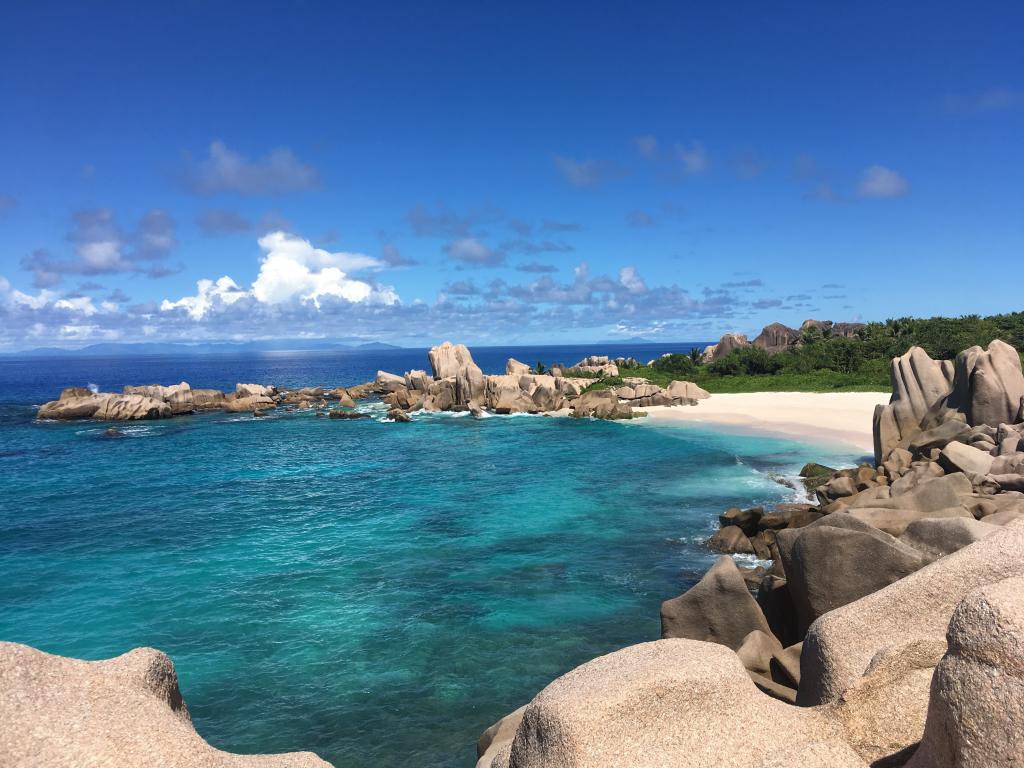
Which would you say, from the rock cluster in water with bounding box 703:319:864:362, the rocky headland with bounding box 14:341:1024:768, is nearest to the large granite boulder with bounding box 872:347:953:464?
the rocky headland with bounding box 14:341:1024:768

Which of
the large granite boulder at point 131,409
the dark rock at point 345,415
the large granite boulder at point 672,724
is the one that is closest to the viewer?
the large granite boulder at point 672,724

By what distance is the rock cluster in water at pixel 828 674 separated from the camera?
15.0 ft

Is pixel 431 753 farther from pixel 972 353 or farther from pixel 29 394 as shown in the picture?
pixel 29 394

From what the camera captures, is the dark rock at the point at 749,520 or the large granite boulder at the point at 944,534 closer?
the large granite boulder at the point at 944,534

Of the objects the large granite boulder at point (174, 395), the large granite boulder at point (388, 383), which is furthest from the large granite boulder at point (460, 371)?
the large granite boulder at point (174, 395)

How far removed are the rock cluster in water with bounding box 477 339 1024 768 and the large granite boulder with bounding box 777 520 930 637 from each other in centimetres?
3

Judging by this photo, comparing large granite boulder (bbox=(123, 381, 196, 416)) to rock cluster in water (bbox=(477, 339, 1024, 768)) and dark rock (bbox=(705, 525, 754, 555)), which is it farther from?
rock cluster in water (bbox=(477, 339, 1024, 768))

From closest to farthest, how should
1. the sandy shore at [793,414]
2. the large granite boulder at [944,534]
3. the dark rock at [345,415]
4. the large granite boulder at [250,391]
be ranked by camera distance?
the large granite boulder at [944,534] < the sandy shore at [793,414] < the dark rock at [345,415] < the large granite boulder at [250,391]

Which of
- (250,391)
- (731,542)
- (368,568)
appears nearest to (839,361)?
(731,542)

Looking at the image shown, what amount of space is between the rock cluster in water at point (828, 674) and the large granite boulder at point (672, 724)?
13 mm

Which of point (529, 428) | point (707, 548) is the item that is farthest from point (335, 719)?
point (529, 428)

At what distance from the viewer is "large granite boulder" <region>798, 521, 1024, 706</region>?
698 cm

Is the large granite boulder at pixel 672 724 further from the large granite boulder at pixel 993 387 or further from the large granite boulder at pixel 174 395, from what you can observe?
the large granite boulder at pixel 174 395

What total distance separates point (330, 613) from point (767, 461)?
29551mm
